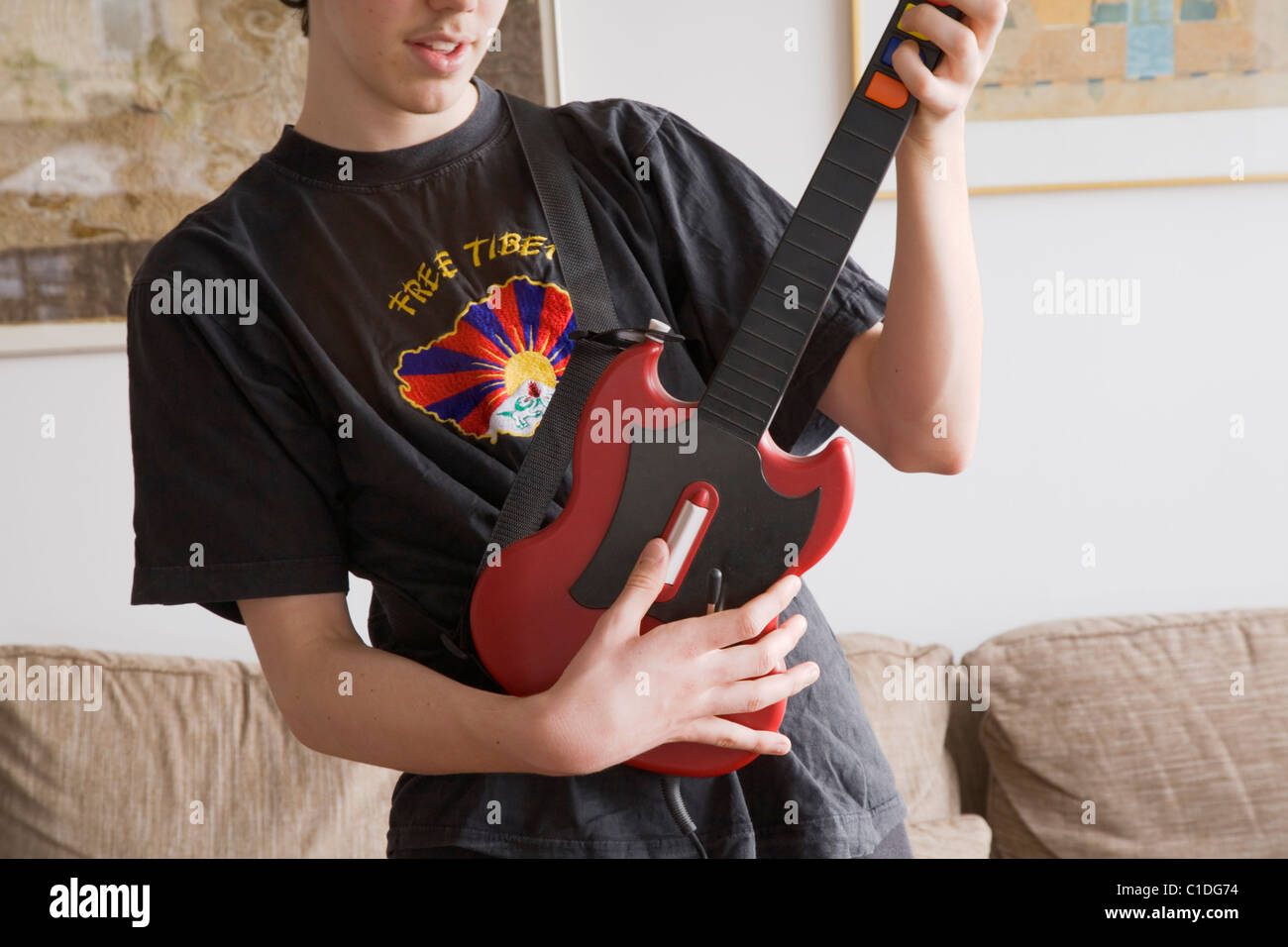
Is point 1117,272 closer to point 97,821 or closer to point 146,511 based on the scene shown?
point 146,511

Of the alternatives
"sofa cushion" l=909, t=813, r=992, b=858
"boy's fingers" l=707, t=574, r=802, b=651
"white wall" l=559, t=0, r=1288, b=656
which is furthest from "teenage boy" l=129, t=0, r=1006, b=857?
"white wall" l=559, t=0, r=1288, b=656

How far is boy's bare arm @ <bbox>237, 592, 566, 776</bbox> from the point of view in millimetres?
658

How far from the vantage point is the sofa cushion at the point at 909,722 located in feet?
5.82

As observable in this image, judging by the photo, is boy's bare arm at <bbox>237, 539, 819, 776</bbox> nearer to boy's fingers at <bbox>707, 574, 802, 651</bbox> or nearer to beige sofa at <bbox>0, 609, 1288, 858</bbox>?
boy's fingers at <bbox>707, 574, 802, 651</bbox>

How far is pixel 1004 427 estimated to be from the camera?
1.86m

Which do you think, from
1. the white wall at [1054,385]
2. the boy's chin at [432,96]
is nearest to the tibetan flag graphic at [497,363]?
the boy's chin at [432,96]

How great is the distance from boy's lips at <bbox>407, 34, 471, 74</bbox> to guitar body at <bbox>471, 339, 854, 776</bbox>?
0.71 feet

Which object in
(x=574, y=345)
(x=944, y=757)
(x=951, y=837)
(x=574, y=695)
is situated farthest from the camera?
(x=944, y=757)

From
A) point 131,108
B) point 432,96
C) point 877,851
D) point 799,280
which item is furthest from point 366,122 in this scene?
point 131,108

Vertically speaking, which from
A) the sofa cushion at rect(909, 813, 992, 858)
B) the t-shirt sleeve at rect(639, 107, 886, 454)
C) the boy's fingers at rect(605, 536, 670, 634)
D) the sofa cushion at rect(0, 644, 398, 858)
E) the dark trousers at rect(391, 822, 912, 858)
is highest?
the t-shirt sleeve at rect(639, 107, 886, 454)

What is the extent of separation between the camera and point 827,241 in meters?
0.69

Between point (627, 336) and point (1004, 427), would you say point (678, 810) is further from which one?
point (1004, 427)

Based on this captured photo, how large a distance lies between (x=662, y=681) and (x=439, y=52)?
0.41 m

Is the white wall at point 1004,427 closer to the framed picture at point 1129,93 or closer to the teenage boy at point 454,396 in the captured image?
the framed picture at point 1129,93
